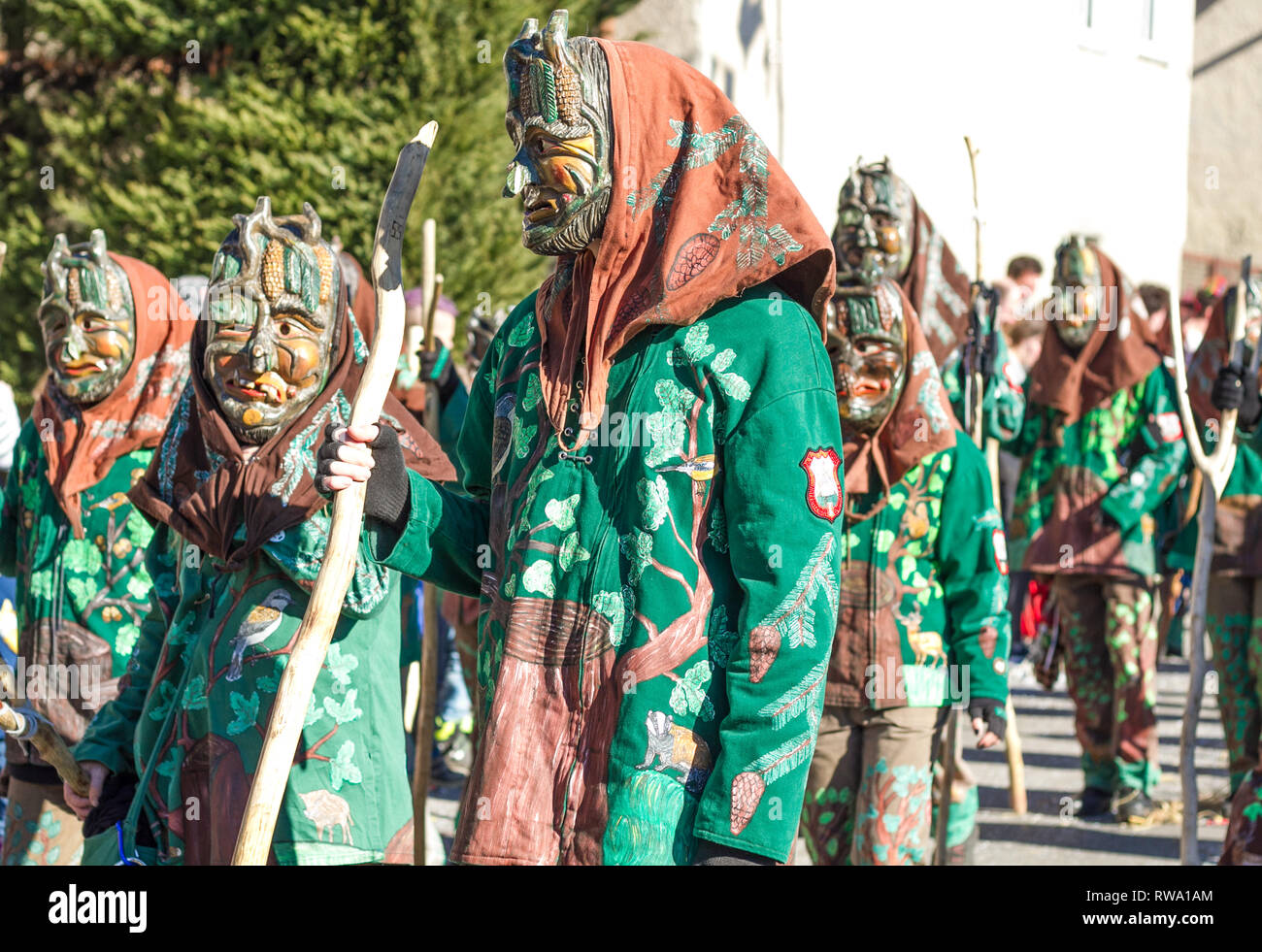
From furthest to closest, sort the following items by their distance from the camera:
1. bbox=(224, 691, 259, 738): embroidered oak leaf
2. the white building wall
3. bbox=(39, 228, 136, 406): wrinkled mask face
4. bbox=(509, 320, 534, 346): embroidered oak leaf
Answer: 1. the white building wall
2. bbox=(39, 228, 136, 406): wrinkled mask face
3. bbox=(224, 691, 259, 738): embroidered oak leaf
4. bbox=(509, 320, 534, 346): embroidered oak leaf

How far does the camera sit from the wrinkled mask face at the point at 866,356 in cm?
492

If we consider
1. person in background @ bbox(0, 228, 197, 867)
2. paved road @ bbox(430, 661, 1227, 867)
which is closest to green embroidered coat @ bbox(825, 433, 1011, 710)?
paved road @ bbox(430, 661, 1227, 867)

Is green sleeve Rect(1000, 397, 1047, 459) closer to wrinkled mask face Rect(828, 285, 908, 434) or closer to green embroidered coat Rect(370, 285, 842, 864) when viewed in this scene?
wrinkled mask face Rect(828, 285, 908, 434)

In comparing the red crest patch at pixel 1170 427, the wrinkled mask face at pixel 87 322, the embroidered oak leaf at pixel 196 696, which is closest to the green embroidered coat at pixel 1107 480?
the red crest patch at pixel 1170 427

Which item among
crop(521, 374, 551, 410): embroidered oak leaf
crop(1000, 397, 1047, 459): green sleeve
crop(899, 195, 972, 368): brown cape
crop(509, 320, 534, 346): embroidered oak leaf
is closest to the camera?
crop(521, 374, 551, 410): embroidered oak leaf

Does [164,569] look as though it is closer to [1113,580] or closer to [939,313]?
[939,313]

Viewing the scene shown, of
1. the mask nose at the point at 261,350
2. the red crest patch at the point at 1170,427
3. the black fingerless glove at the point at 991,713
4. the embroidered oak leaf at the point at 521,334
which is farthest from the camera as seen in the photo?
the red crest patch at the point at 1170,427

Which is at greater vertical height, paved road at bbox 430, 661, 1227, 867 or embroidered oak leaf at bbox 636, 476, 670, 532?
embroidered oak leaf at bbox 636, 476, 670, 532

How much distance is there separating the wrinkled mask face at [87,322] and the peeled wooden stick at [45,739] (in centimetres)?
159

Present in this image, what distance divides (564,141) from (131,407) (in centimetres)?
273

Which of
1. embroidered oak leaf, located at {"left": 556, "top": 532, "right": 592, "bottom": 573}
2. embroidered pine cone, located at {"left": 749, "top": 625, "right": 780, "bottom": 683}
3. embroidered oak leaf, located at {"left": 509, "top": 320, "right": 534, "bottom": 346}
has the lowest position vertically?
embroidered pine cone, located at {"left": 749, "top": 625, "right": 780, "bottom": 683}

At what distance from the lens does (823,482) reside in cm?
271

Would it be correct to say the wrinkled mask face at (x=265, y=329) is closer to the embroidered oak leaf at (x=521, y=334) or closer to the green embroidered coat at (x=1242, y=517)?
the embroidered oak leaf at (x=521, y=334)

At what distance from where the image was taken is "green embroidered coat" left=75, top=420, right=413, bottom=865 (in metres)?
3.60
